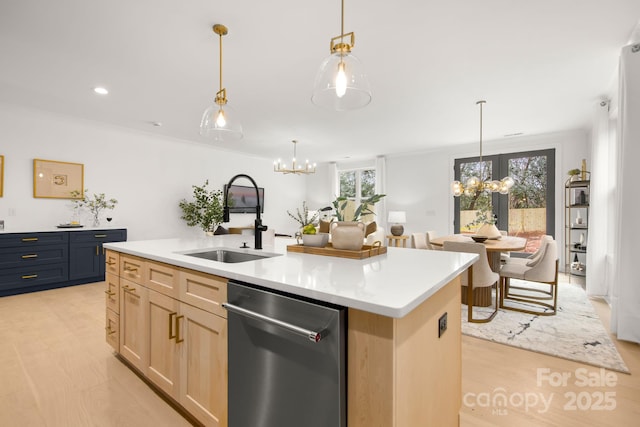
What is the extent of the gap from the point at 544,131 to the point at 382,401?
6.24 m

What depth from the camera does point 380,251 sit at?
1.71 m

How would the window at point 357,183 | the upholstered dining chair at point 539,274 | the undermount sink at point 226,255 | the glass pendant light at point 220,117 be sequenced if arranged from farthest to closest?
the window at point 357,183
the upholstered dining chair at point 539,274
the glass pendant light at point 220,117
the undermount sink at point 226,255

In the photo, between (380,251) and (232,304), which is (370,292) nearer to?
(232,304)

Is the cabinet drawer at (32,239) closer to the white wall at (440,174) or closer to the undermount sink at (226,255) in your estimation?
the undermount sink at (226,255)

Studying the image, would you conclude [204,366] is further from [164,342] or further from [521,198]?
[521,198]

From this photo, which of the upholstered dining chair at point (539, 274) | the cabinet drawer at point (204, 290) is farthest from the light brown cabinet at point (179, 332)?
the upholstered dining chair at point (539, 274)

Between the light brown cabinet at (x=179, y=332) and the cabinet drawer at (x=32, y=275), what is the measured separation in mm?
3114

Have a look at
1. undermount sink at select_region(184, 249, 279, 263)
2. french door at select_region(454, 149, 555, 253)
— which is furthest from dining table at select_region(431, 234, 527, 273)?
undermount sink at select_region(184, 249, 279, 263)

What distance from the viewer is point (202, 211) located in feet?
20.0

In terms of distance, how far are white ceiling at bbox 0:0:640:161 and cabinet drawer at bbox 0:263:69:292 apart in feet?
7.28

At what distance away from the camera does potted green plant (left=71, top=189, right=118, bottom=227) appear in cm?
466

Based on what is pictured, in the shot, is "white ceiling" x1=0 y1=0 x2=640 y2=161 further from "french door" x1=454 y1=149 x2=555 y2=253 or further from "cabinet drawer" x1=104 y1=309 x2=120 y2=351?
"cabinet drawer" x1=104 y1=309 x2=120 y2=351

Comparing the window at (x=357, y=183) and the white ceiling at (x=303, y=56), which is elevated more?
the white ceiling at (x=303, y=56)

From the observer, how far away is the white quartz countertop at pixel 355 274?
0.88 metres
